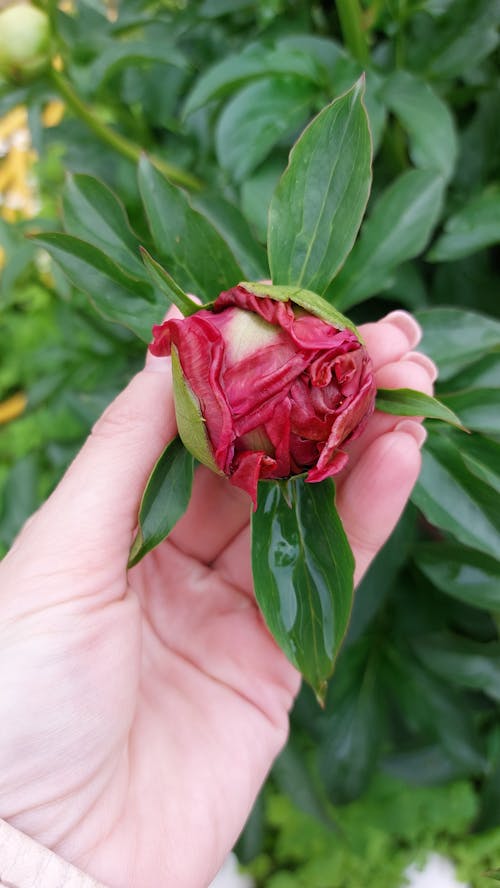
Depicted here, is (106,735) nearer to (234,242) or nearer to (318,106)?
(234,242)

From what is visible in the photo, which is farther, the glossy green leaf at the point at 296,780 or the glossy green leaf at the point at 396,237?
the glossy green leaf at the point at 296,780

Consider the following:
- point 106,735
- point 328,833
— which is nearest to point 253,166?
point 106,735

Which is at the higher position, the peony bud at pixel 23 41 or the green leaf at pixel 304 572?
the peony bud at pixel 23 41

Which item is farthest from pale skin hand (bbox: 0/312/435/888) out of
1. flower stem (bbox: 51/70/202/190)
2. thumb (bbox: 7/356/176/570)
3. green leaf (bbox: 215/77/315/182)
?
flower stem (bbox: 51/70/202/190)

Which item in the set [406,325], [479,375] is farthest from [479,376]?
[406,325]

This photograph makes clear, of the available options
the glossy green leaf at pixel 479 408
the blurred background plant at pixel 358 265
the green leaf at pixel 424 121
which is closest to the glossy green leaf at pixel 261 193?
the blurred background plant at pixel 358 265

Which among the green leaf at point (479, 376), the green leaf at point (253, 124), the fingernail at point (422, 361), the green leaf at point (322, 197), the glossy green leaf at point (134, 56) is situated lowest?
the green leaf at point (479, 376)

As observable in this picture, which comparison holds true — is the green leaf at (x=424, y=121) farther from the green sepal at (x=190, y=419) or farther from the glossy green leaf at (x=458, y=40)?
the green sepal at (x=190, y=419)

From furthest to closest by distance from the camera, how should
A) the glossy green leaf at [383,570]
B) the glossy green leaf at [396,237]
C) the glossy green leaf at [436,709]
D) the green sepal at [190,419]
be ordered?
the glossy green leaf at [436,709] < the glossy green leaf at [383,570] < the glossy green leaf at [396,237] < the green sepal at [190,419]
